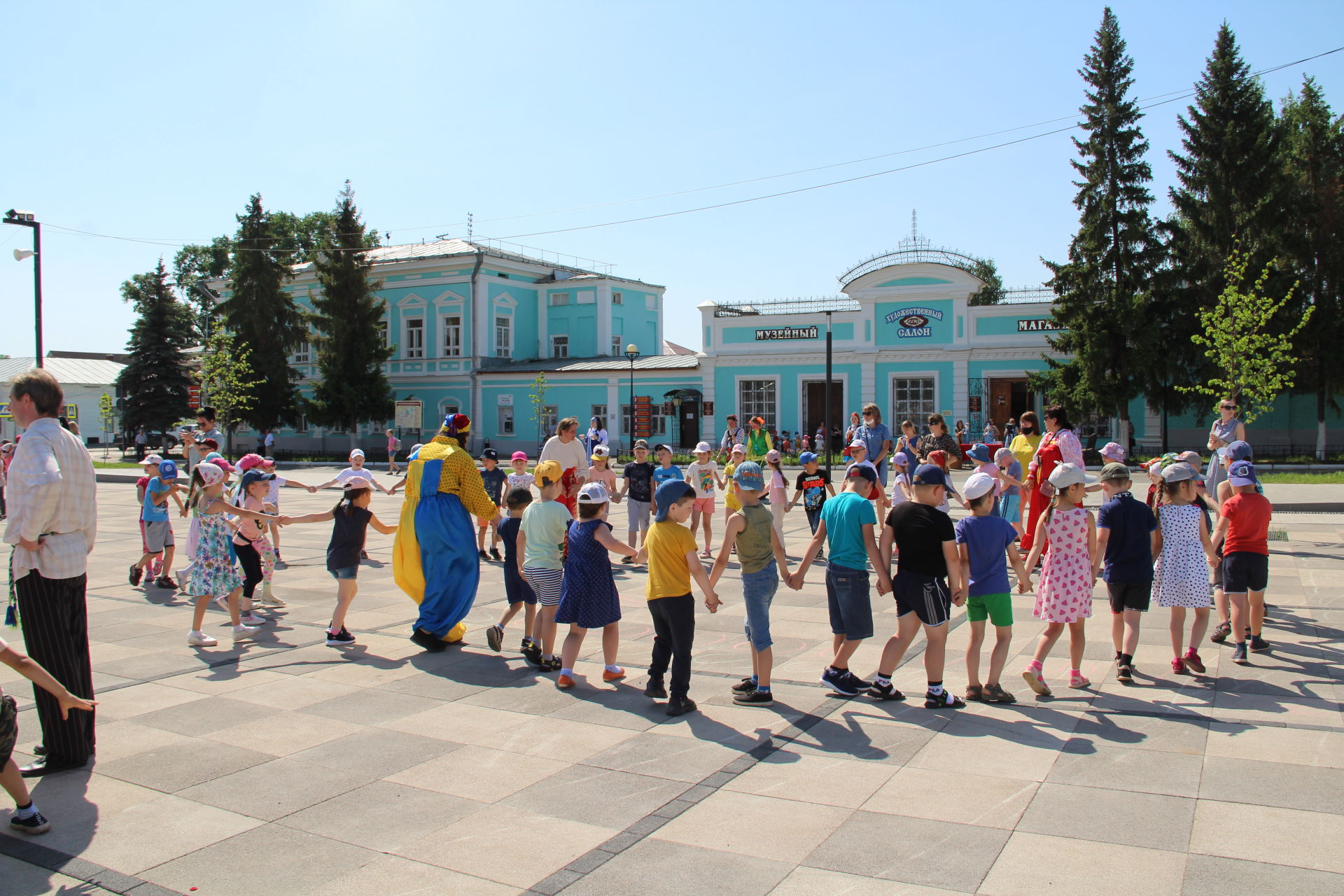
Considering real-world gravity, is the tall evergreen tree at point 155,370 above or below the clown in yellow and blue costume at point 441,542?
above

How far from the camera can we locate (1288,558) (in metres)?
11.7

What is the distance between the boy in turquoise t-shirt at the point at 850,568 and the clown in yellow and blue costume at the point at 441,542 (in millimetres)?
2903

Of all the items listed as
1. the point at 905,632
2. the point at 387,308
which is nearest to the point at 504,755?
the point at 905,632

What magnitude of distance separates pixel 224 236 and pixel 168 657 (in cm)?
7223

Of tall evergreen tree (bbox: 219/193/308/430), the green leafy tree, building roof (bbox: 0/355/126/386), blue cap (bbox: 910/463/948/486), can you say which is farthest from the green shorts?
building roof (bbox: 0/355/126/386)

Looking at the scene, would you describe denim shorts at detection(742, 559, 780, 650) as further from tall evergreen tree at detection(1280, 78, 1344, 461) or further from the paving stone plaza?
tall evergreen tree at detection(1280, 78, 1344, 461)

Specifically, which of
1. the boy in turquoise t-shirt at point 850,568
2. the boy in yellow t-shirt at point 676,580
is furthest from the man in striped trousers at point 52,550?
the boy in turquoise t-shirt at point 850,568

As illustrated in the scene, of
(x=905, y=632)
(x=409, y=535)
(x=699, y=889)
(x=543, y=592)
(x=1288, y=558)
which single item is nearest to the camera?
(x=699, y=889)

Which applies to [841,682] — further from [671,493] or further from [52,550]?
[52,550]

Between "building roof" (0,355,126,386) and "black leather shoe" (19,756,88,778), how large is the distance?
240ft

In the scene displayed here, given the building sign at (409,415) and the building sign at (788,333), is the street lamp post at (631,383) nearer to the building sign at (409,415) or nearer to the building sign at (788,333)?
the building sign at (788,333)

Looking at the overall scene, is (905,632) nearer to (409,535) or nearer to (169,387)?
(409,535)

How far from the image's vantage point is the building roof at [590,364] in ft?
140

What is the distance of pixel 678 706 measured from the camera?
6008mm
